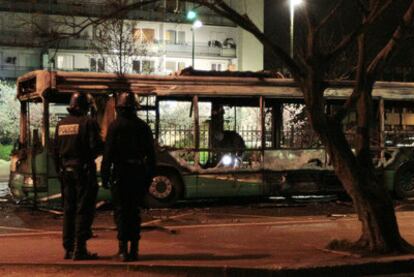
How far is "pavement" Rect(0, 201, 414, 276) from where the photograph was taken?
7.30 metres

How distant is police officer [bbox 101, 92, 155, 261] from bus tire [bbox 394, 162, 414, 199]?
10.1 m

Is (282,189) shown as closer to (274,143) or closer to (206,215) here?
(274,143)

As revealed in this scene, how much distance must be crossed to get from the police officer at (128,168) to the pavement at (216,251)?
0.38 m

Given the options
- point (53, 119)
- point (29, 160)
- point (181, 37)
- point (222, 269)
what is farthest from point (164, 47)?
point (222, 269)

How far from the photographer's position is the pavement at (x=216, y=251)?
24.0 ft

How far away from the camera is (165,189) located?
1436cm

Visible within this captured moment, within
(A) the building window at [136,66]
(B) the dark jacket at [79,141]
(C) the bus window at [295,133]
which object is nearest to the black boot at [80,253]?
(B) the dark jacket at [79,141]

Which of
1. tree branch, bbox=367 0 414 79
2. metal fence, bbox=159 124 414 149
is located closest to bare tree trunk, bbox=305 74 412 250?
tree branch, bbox=367 0 414 79

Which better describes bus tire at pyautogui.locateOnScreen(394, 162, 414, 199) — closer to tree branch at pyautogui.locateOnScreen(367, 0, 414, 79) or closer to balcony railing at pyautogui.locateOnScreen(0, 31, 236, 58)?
tree branch at pyautogui.locateOnScreen(367, 0, 414, 79)

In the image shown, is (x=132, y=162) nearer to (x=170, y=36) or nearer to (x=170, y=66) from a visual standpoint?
(x=170, y=66)

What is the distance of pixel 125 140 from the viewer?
7582mm

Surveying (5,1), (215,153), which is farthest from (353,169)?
(5,1)

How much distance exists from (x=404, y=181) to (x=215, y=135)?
4977 mm

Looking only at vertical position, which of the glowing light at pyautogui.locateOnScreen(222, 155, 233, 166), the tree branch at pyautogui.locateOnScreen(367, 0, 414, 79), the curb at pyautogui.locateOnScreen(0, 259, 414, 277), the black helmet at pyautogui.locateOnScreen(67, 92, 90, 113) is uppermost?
the tree branch at pyautogui.locateOnScreen(367, 0, 414, 79)
